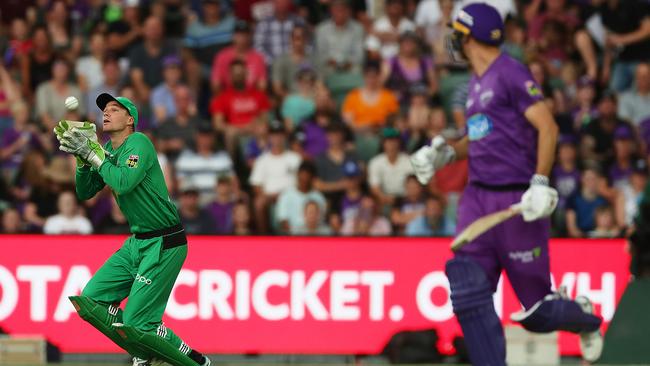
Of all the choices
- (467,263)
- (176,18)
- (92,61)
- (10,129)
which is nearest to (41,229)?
(10,129)

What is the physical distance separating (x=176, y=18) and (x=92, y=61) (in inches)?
53.7

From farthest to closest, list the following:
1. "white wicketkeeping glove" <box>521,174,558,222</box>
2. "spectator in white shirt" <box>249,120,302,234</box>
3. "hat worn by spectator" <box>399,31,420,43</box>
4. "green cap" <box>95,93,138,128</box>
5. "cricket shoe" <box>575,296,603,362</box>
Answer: "hat worn by spectator" <box>399,31,420,43</box> < "spectator in white shirt" <box>249,120,302,234</box> < "cricket shoe" <box>575,296,603,362</box> < "green cap" <box>95,93,138,128</box> < "white wicketkeeping glove" <box>521,174,558,222</box>

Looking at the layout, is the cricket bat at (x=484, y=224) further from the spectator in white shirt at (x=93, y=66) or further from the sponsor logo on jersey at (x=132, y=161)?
the spectator in white shirt at (x=93, y=66)

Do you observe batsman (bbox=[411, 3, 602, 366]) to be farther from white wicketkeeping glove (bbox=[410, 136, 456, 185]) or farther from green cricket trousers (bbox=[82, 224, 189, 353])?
green cricket trousers (bbox=[82, 224, 189, 353])

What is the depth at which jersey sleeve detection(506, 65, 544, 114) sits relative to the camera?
862 cm

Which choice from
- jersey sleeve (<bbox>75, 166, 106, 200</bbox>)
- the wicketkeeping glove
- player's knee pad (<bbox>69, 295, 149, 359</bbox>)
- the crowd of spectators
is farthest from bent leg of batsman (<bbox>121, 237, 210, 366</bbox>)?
the crowd of spectators

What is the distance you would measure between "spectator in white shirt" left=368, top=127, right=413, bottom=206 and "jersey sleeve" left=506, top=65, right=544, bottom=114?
6.97m

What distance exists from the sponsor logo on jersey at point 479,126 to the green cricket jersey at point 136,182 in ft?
6.37

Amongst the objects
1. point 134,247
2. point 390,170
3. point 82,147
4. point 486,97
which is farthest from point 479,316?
point 390,170

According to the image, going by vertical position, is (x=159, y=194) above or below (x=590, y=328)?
above

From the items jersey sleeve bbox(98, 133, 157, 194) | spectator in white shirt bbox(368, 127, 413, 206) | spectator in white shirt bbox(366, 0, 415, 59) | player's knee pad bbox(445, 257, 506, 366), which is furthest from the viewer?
spectator in white shirt bbox(366, 0, 415, 59)

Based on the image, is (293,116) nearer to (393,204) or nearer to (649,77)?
(393,204)

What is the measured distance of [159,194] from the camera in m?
8.95

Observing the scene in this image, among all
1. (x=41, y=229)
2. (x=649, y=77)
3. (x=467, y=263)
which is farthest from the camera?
(x=649, y=77)
